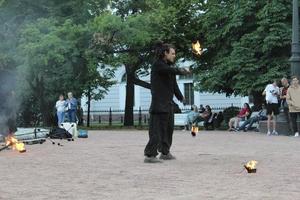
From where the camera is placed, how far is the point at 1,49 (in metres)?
29.0

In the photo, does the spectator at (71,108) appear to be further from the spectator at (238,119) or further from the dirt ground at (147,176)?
the dirt ground at (147,176)

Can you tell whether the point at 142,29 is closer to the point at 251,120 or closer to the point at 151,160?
the point at 251,120

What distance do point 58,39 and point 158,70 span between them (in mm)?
18131

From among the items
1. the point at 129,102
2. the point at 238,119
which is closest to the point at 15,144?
the point at 238,119

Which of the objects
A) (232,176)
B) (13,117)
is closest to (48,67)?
(13,117)

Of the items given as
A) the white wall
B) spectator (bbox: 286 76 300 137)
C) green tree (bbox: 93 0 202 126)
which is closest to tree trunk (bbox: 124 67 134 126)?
green tree (bbox: 93 0 202 126)

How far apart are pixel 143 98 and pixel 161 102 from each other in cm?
4576

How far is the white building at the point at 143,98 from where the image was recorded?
52.0 meters

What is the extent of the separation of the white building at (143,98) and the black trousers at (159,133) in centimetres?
3875

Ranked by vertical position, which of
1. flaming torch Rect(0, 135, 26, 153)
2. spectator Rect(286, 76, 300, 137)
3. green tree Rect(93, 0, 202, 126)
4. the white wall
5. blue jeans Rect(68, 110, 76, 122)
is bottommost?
flaming torch Rect(0, 135, 26, 153)

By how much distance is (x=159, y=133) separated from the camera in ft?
36.8

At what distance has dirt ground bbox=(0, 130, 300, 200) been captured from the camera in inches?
299

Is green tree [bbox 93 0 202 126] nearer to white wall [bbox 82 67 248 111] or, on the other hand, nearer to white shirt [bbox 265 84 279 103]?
white shirt [bbox 265 84 279 103]

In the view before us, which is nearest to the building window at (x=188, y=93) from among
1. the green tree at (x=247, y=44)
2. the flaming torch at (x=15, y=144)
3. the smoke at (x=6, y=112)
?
the green tree at (x=247, y=44)
